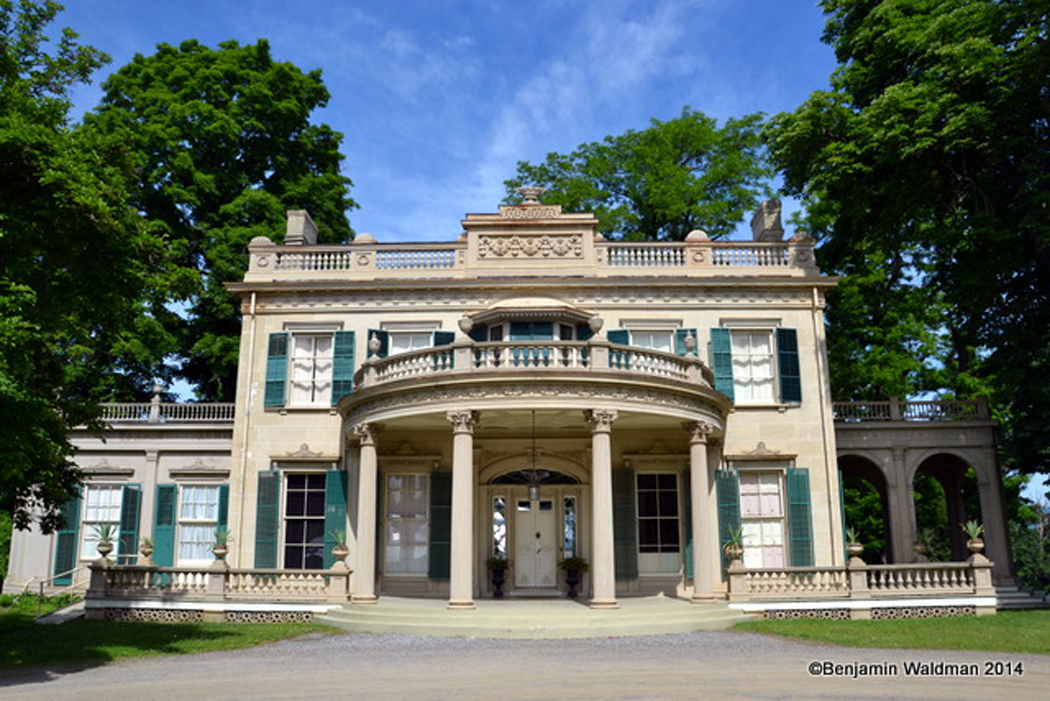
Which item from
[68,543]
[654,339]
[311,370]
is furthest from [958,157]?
[68,543]

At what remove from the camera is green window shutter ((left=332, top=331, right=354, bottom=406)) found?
70.3ft

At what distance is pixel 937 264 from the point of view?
22812 millimetres

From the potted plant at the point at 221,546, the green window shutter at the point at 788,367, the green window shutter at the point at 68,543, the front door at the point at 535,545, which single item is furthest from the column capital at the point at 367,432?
the green window shutter at the point at 788,367

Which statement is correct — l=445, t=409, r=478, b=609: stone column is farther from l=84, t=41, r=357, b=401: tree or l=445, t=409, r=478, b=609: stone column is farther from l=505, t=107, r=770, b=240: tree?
l=505, t=107, r=770, b=240: tree

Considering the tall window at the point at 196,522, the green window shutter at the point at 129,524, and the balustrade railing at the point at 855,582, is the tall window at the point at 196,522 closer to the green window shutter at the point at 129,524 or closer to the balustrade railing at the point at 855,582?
the green window shutter at the point at 129,524

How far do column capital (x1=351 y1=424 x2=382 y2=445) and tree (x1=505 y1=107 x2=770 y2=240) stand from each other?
1850 cm

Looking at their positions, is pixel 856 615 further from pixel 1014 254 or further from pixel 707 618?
pixel 1014 254

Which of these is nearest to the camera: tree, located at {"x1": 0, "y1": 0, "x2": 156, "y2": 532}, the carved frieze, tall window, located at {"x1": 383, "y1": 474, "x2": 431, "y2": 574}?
tree, located at {"x1": 0, "y1": 0, "x2": 156, "y2": 532}

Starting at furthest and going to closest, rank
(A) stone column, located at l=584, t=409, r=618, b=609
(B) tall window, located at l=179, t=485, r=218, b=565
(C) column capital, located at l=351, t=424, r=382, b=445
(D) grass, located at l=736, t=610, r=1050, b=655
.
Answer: (B) tall window, located at l=179, t=485, r=218, b=565, (C) column capital, located at l=351, t=424, r=382, b=445, (A) stone column, located at l=584, t=409, r=618, b=609, (D) grass, located at l=736, t=610, r=1050, b=655

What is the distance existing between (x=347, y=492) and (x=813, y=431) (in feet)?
39.6

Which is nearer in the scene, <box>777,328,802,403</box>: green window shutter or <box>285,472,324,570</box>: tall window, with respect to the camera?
<box>285,472,324,570</box>: tall window

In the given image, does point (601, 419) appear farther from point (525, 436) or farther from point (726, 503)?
point (726, 503)

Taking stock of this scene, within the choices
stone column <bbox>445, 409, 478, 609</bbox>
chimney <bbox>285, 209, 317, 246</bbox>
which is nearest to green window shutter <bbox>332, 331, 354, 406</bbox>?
chimney <bbox>285, 209, 317, 246</bbox>

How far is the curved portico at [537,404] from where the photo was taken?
16719mm
